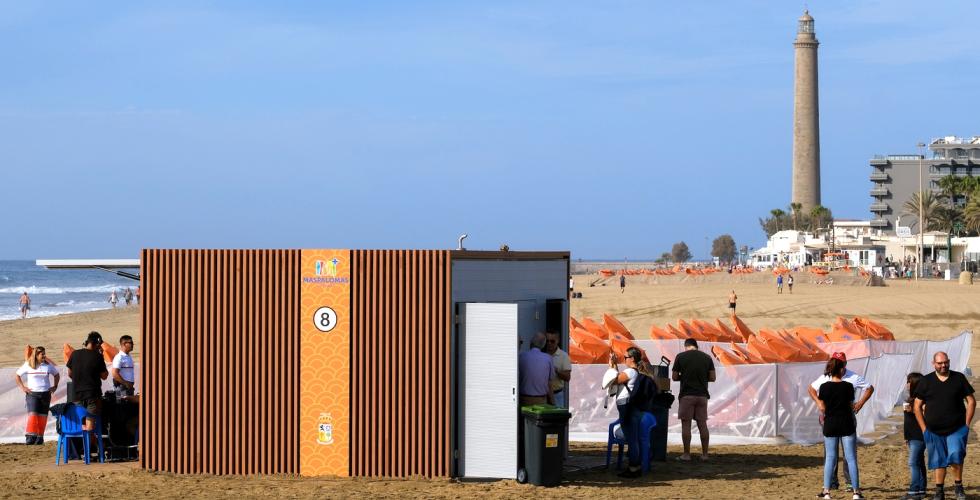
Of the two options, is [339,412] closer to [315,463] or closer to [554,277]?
[315,463]

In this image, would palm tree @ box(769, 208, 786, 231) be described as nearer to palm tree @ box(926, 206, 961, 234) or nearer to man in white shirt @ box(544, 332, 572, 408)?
palm tree @ box(926, 206, 961, 234)

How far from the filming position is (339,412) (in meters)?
12.5

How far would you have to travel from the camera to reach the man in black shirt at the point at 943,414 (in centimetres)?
1066

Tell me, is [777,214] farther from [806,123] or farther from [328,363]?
[328,363]

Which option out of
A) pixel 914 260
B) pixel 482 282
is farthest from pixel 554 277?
pixel 914 260

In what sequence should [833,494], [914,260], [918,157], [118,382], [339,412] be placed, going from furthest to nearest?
[918,157]
[914,260]
[118,382]
[339,412]
[833,494]

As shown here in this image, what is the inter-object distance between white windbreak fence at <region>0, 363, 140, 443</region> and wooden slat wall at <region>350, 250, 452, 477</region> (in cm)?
457

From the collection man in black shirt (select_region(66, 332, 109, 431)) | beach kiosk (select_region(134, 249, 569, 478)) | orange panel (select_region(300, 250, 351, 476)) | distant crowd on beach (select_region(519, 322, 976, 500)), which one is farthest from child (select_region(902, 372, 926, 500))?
man in black shirt (select_region(66, 332, 109, 431))

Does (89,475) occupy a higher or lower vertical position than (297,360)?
lower

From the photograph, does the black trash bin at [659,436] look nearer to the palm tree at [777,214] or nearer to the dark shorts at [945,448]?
the dark shorts at [945,448]

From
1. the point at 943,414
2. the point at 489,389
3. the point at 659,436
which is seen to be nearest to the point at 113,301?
the point at 659,436

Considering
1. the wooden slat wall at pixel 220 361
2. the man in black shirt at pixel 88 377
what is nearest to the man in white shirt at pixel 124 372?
A: the man in black shirt at pixel 88 377

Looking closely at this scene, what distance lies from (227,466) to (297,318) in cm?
172

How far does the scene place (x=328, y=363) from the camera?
12.5 meters
